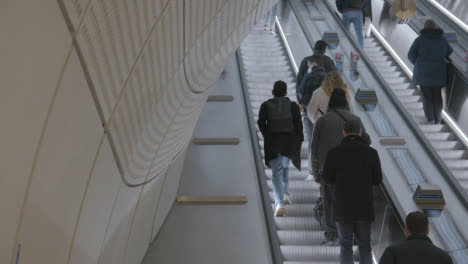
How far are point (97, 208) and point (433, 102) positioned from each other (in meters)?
7.21

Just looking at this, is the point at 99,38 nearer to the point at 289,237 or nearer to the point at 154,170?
the point at 154,170

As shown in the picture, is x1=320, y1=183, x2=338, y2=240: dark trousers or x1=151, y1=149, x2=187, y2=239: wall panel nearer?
x1=320, y1=183, x2=338, y2=240: dark trousers

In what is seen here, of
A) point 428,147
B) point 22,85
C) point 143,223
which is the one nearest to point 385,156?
point 428,147

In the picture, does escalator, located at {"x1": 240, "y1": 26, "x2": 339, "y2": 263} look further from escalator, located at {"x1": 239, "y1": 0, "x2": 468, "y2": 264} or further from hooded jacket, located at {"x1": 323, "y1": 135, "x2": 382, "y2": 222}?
hooded jacket, located at {"x1": 323, "y1": 135, "x2": 382, "y2": 222}

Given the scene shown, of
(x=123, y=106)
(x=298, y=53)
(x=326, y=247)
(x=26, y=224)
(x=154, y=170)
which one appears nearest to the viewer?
(x=26, y=224)

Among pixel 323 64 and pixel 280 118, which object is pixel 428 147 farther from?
pixel 280 118

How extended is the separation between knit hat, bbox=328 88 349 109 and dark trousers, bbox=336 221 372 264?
1207 millimetres

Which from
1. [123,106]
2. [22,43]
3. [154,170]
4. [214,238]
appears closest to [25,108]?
[22,43]

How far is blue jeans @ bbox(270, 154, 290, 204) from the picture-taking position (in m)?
6.38

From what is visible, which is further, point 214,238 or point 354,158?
point 214,238

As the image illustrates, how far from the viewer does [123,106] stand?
8.47 ft

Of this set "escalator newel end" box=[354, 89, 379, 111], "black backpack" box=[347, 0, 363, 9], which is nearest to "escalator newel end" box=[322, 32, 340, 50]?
"black backpack" box=[347, 0, 363, 9]

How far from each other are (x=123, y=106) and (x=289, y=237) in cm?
424

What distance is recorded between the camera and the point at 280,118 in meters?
6.18
